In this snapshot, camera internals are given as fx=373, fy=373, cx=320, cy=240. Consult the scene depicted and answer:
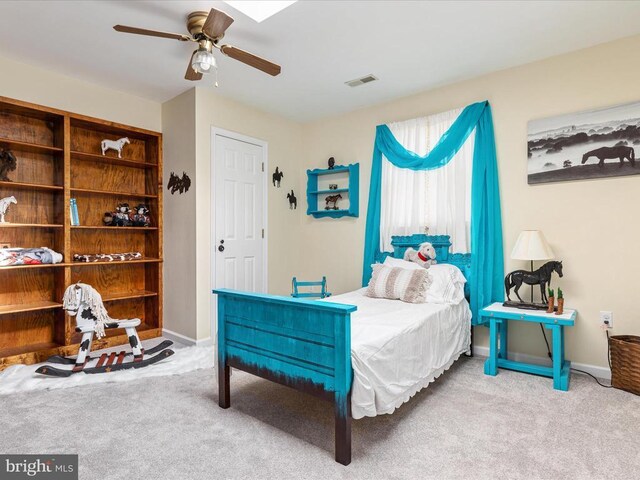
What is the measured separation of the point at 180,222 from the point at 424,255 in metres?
2.54

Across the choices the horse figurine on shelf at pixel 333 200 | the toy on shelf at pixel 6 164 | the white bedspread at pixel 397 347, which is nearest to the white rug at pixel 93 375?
the white bedspread at pixel 397 347

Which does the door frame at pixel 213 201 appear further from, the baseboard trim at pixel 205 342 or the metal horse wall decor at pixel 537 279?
the metal horse wall decor at pixel 537 279

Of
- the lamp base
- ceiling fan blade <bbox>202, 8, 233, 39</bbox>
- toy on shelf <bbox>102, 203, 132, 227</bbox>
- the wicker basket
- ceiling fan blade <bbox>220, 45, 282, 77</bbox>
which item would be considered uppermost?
ceiling fan blade <bbox>202, 8, 233, 39</bbox>

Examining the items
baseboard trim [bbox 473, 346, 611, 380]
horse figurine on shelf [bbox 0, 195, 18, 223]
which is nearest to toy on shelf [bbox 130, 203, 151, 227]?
horse figurine on shelf [bbox 0, 195, 18, 223]

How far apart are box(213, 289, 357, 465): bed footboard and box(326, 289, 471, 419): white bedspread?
0.10 meters

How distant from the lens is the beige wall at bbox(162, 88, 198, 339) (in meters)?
3.83

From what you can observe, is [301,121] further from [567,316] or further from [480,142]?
[567,316]

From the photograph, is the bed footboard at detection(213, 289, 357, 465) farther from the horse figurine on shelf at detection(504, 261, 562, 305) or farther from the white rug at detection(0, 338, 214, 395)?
the horse figurine on shelf at detection(504, 261, 562, 305)

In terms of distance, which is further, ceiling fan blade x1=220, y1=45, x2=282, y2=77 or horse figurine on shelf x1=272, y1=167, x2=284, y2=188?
horse figurine on shelf x1=272, y1=167, x2=284, y2=188

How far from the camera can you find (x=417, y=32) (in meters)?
2.75

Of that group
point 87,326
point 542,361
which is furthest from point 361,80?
point 87,326

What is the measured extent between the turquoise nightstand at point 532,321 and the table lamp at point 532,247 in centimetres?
43

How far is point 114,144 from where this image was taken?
3945 millimetres

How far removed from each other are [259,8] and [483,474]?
2950 mm
